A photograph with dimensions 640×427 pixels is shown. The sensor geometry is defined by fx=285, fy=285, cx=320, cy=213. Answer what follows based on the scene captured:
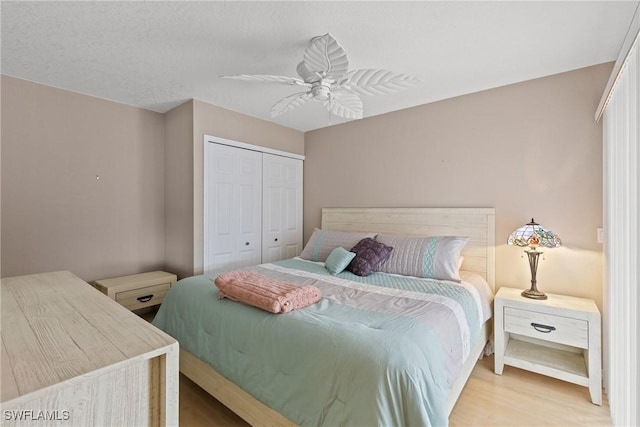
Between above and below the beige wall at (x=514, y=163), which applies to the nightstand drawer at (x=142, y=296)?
below

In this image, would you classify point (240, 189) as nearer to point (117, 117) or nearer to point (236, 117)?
point (236, 117)

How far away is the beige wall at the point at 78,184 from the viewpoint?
2459mm

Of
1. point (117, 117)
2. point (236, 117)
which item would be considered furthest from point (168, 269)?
point (236, 117)

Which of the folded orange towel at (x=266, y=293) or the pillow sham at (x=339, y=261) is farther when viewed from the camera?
the pillow sham at (x=339, y=261)

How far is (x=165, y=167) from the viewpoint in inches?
132

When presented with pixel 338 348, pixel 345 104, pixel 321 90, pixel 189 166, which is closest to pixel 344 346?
pixel 338 348

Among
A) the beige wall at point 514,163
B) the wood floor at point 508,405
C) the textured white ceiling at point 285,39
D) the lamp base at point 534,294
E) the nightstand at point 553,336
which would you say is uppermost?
the textured white ceiling at point 285,39

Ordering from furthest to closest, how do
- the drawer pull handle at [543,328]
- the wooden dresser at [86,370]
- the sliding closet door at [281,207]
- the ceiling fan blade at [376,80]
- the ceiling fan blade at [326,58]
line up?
the sliding closet door at [281,207] < the drawer pull handle at [543,328] < the ceiling fan blade at [376,80] < the ceiling fan blade at [326,58] < the wooden dresser at [86,370]

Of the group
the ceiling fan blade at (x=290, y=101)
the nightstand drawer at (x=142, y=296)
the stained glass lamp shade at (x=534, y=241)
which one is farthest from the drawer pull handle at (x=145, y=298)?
the stained glass lamp shade at (x=534, y=241)

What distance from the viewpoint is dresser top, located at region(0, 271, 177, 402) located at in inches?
24.0

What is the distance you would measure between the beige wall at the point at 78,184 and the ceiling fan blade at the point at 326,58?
245 cm

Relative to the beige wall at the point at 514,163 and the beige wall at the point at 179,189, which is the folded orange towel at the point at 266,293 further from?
the beige wall at the point at 514,163

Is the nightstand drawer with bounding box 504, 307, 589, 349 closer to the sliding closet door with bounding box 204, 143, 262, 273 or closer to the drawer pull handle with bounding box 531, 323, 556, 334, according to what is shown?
the drawer pull handle with bounding box 531, 323, 556, 334

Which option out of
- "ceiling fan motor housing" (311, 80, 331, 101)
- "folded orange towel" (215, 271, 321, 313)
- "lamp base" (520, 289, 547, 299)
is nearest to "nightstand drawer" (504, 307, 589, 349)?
"lamp base" (520, 289, 547, 299)
